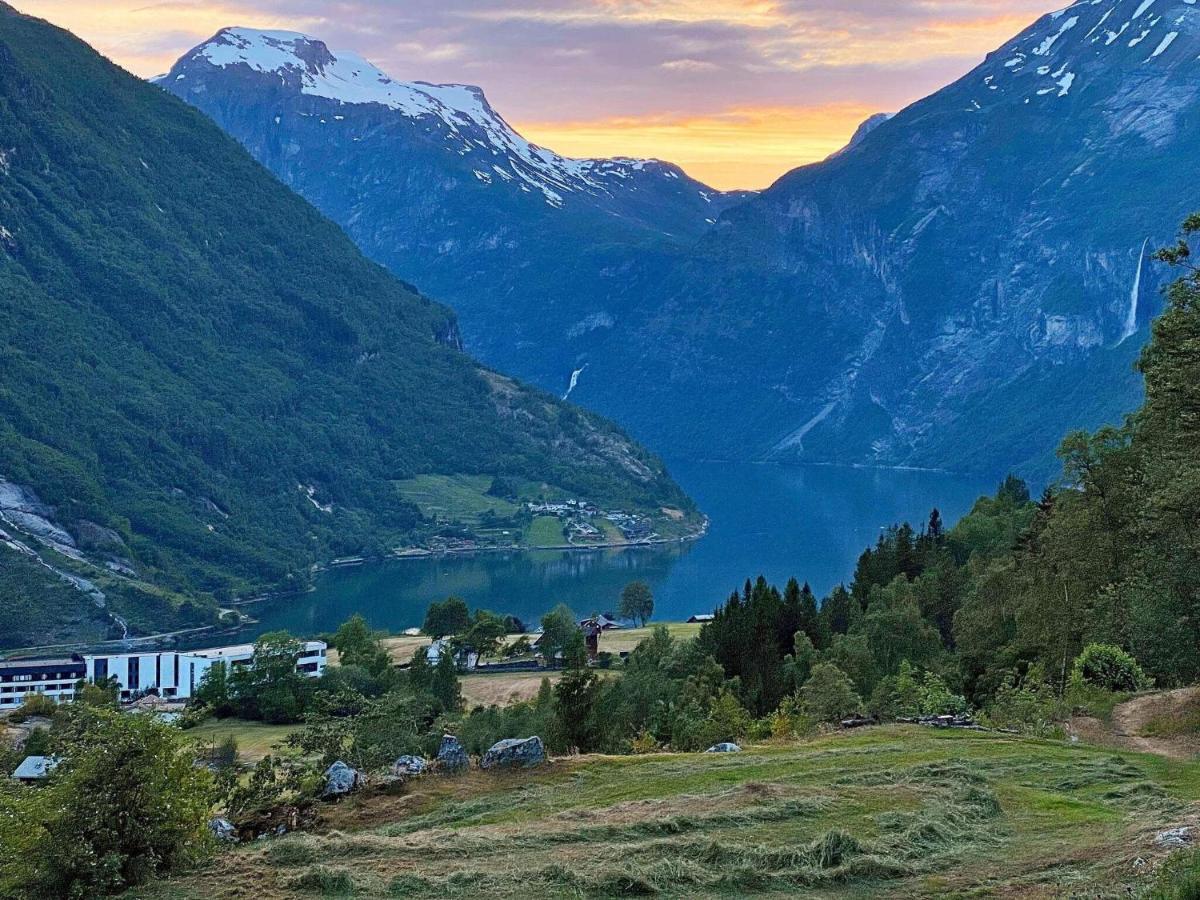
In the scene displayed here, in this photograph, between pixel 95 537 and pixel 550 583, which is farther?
pixel 95 537

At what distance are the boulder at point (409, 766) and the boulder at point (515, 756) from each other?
0.93m

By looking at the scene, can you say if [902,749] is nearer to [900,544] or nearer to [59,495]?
[900,544]

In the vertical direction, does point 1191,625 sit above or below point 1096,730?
above

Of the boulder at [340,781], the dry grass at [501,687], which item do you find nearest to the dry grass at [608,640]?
the dry grass at [501,687]

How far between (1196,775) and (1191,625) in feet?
35.2

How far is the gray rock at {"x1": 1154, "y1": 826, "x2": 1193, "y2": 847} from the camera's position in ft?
54.0

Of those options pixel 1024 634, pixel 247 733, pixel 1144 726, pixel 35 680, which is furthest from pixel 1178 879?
pixel 35 680

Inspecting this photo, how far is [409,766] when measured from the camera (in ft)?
75.6

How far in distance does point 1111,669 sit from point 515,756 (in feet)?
52.5

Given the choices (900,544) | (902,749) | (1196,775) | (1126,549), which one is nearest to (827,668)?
(1126,549)

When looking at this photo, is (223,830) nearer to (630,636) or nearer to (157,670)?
(157,670)

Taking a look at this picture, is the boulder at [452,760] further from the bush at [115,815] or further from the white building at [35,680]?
the white building at [35,680]

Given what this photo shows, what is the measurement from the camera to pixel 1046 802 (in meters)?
20.3

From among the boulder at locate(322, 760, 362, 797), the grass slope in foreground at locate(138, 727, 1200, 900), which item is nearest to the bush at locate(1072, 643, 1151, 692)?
the grass slope in foreground at locate(138, 727, 1200, 900)
